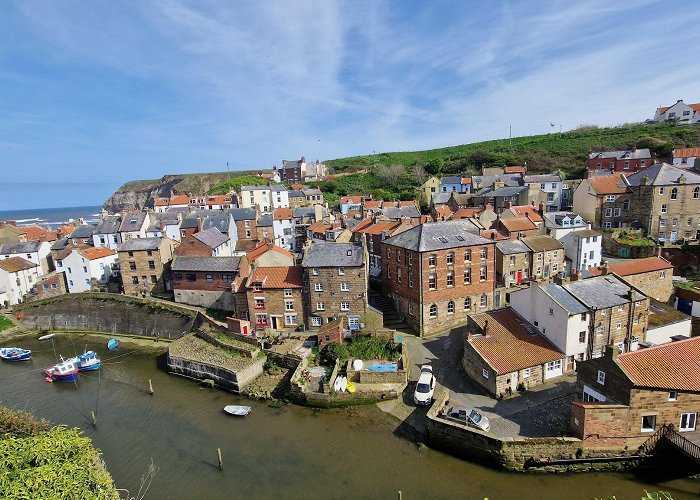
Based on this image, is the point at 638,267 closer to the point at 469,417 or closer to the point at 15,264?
the point at 469,417

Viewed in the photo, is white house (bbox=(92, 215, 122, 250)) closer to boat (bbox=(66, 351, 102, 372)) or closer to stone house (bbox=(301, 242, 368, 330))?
boat (bbox=(66, 351, 102, 372))

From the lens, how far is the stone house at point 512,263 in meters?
41.4

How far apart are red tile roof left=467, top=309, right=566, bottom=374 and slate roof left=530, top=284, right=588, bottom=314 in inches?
121

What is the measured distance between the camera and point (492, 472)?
67.4 ft

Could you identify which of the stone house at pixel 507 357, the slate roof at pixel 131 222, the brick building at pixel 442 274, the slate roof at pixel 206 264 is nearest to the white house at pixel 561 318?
the stone house at pixel 507 357

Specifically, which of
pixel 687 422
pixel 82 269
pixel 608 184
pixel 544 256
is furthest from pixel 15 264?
pixel 608 184

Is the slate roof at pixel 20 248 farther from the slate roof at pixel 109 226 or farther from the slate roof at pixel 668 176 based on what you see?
the slate roof at pixel 668 176

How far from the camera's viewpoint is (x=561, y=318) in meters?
25.9

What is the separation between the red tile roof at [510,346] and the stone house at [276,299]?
1590cm

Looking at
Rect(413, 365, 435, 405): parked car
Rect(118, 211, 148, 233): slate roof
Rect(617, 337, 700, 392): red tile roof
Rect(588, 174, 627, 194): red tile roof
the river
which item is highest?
Rect(588, 174, 627, 194): red tile roof

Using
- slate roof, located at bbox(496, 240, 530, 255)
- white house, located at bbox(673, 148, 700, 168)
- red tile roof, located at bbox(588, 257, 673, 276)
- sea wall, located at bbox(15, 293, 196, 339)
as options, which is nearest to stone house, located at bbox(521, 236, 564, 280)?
slate roof, located at bbox(496, 240, 530, 255)

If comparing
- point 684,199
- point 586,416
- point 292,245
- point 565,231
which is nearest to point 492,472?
point 586,416

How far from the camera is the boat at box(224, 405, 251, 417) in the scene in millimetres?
27156

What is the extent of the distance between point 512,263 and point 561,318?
16460mm
